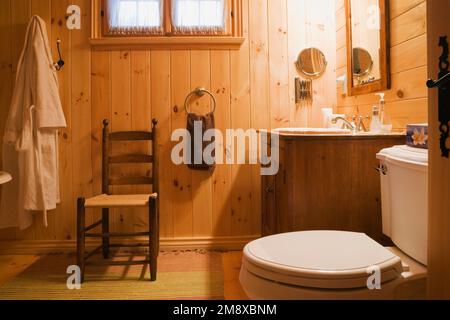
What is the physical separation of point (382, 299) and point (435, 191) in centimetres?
32

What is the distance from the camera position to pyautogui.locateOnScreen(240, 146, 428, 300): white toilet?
0.96 meters

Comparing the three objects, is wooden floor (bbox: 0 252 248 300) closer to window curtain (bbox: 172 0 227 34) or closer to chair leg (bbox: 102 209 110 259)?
chair leg (bbox: 102 209 110 259)

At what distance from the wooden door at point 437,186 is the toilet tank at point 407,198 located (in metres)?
0.20

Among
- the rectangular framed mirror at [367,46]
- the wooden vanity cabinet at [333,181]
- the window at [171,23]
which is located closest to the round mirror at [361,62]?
the rectangular framed mirror at [367,46]

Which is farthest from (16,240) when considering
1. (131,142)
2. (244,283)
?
(244,283)

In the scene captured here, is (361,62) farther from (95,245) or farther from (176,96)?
(95,245)

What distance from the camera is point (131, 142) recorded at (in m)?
2.49

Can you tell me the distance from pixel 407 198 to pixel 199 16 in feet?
6.03

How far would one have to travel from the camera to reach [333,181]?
1.67 m

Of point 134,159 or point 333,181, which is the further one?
point 134,159

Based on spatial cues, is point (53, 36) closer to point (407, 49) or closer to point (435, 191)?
point (407, 49)

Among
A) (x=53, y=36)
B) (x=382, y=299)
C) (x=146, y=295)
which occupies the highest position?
(x=53, y=36)

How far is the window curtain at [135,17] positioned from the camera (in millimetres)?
2467

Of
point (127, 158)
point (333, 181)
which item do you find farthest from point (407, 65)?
point (127, 158)
